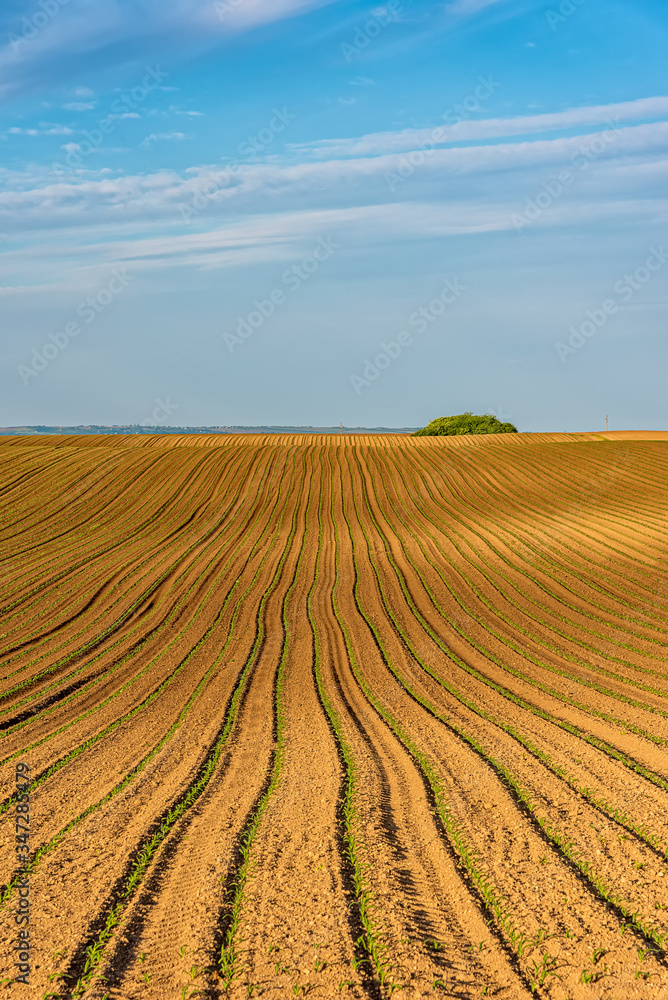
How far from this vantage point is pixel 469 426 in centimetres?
8794

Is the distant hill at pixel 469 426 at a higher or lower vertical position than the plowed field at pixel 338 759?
higher

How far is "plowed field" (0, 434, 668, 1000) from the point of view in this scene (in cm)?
566

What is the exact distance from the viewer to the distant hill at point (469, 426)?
3442 inches

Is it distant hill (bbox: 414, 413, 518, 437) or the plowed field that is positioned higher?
distant hill (bbox: 414, 413, 518, 437)

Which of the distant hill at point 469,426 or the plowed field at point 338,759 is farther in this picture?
the distant hill at point 469,426

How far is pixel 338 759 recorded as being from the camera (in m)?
9.88

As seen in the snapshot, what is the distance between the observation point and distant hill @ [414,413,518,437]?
3442 inches

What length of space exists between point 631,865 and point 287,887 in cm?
315

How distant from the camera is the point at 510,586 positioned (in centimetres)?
2117

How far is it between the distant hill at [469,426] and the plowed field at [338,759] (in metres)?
59.5

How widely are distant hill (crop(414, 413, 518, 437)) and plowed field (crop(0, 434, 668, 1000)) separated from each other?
5948 centimetres

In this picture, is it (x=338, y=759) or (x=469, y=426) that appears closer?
(x=338, y=759)

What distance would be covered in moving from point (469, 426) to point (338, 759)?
8059 centimetres

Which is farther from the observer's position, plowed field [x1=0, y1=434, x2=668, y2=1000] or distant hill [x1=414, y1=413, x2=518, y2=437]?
distant hill [x1=414, y1=413, x2=518, y2=437]
